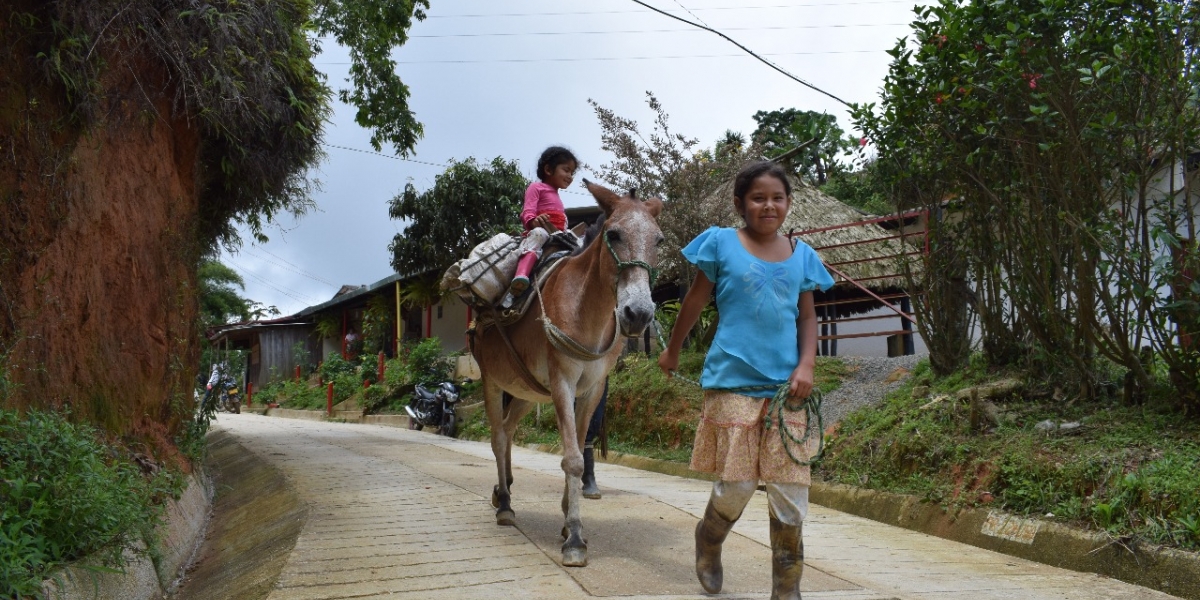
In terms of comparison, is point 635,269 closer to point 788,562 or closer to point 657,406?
point 788,562

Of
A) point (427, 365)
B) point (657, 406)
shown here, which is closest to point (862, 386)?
point (657, 406)

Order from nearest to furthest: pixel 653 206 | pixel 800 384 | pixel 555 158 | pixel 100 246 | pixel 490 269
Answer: pixel 800 384 < pixel 653 206 < pixel 490 269 < pixel 100 246 < pixel 555 158

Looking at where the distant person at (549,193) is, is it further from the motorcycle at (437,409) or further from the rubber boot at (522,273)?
the motorcycle at (437,409)

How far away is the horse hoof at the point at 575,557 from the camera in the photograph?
14.3 feet

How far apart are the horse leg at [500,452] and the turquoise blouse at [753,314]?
2.22 m

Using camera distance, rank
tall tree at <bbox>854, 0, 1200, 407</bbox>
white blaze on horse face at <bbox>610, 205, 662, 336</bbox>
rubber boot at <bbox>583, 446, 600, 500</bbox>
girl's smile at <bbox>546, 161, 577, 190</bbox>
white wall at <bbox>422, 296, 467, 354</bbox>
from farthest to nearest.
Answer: white wall at <bbox>422, 296, 467, 354</bbox>, rubber boot at <bbox>583, 446, 600, 500</bbox>, girl's smile at <bbox>546, 161, 577, 190</bbox>, tall tree at <bbox>854, 0, 1200, 407</bbox>, white blaze on horse face at <bbox>610, 205, 662, 336</bbox>

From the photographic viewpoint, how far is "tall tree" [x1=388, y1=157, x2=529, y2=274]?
19.6 m

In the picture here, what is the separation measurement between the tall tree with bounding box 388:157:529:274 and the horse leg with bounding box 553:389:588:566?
14.2 metres

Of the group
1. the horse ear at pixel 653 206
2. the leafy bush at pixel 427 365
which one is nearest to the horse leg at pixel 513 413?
the horse ear at pixel 653 206

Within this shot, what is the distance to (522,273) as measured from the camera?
5.73 m

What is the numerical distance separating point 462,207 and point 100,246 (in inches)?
543

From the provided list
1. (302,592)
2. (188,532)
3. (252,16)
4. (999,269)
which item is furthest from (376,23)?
(302,592)

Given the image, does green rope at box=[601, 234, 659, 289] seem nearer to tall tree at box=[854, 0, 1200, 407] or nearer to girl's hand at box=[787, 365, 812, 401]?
girl's hand at box=[787, 365, 812, 401]

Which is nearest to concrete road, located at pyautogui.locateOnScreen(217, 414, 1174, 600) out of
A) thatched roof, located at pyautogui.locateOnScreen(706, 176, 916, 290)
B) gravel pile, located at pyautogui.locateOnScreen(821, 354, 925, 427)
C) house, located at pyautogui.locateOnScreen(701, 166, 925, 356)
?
gravel pile, located at pyautogui.locateOnScreen(821, 354, 925, 427)
